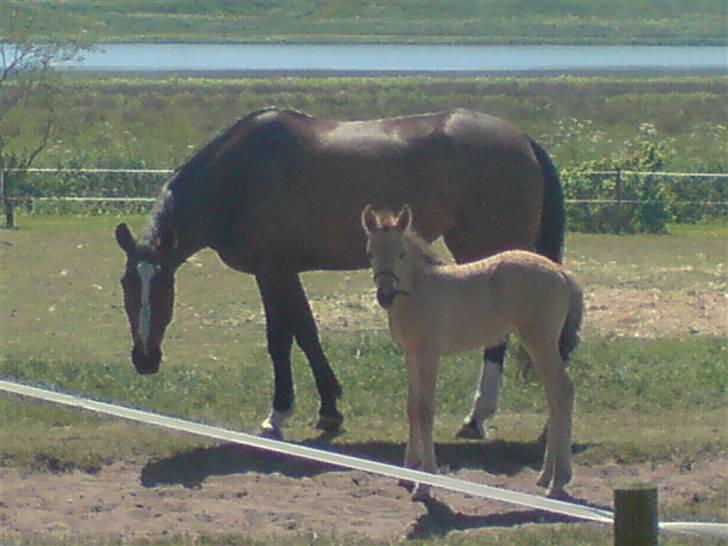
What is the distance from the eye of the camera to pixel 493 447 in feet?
31.6

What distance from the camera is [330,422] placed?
10312 mm

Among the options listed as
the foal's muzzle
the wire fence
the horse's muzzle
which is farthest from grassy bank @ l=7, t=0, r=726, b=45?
the foal's muzzle

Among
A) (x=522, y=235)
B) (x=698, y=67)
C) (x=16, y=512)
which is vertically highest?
(x=698, y=67)

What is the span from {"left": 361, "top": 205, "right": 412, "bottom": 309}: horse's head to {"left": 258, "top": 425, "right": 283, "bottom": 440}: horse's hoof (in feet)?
7.70

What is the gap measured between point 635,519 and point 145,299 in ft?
18.6

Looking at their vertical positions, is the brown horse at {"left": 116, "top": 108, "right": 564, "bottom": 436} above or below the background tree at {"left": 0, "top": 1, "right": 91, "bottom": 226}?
below

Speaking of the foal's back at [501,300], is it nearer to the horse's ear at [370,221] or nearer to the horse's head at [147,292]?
the horse's ear at [370,221]

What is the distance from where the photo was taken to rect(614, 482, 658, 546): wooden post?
4379 millimetres

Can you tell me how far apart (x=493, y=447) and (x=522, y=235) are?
55.0 inches

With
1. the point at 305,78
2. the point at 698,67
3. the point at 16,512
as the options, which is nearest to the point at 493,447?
the point at 16,512

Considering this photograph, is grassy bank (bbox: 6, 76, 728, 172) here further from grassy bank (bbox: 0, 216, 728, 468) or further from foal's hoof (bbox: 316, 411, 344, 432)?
foal's hoof (bbox: 316, 411, 344, 432)

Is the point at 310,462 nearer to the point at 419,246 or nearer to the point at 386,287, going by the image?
the point at 419,246

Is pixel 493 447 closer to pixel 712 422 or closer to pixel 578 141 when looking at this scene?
pixel 712 422

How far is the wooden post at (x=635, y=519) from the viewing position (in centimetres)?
438
